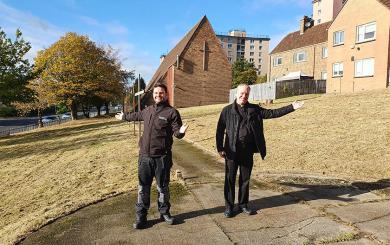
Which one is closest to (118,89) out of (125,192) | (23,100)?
(23,100)

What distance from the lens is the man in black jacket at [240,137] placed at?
582 centimetres

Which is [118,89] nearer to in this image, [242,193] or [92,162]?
[92,162]

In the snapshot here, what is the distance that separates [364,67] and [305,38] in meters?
18.8

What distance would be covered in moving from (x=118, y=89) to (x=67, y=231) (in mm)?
46789

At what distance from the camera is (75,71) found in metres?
46.8

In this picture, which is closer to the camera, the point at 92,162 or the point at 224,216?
the point at 224,216

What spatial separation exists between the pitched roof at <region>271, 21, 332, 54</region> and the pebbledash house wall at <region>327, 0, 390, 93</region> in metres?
11.2

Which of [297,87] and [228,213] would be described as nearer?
[228,213]

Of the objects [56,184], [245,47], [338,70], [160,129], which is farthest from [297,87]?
[245,47]

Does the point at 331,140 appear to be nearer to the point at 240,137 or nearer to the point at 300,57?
the point at 240,137

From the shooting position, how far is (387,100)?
60.7ft

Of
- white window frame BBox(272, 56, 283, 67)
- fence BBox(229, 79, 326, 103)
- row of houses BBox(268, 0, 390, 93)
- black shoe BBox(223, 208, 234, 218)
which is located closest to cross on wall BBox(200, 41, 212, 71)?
fence BBox(229, 79, 326, 103)

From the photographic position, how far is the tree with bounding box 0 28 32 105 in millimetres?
28375

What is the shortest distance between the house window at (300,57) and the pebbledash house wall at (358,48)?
11.8 meters
